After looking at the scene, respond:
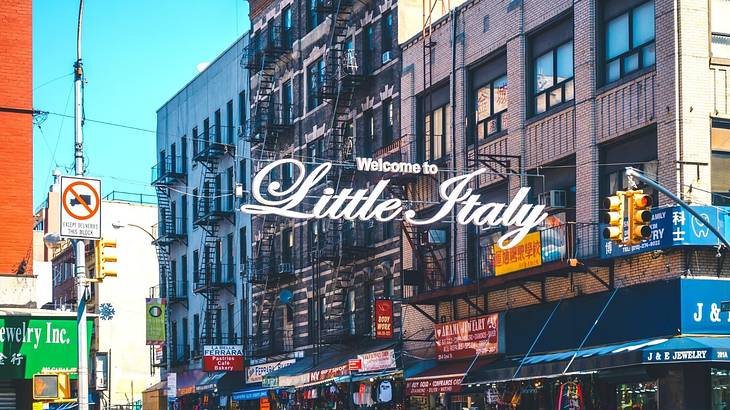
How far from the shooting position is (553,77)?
120 ft

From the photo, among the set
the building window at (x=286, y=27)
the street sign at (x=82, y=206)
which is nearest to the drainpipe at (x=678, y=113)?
the street sign at (x=82, y=206)

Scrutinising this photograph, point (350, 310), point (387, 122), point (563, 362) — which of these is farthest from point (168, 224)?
point (563, 362)

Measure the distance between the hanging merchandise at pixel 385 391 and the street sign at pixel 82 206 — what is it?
19298 mm

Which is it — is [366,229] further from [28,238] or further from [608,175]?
[28,238]

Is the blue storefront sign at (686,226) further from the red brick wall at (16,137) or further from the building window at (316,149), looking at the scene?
the building window at (316,149)

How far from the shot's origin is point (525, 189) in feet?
112

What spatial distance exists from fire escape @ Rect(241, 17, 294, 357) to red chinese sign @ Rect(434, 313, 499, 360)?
15.8m

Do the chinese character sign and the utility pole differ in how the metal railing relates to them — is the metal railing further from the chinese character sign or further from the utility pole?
the utility pole

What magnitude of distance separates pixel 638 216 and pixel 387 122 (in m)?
23.0

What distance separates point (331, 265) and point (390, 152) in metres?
7.00

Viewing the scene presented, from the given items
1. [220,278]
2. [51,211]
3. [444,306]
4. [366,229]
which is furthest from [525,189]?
[220,278]

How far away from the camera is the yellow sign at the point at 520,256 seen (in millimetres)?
34438

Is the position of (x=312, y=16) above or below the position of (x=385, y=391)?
above

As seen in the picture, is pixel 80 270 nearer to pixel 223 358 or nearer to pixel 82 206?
pixel 82 206
